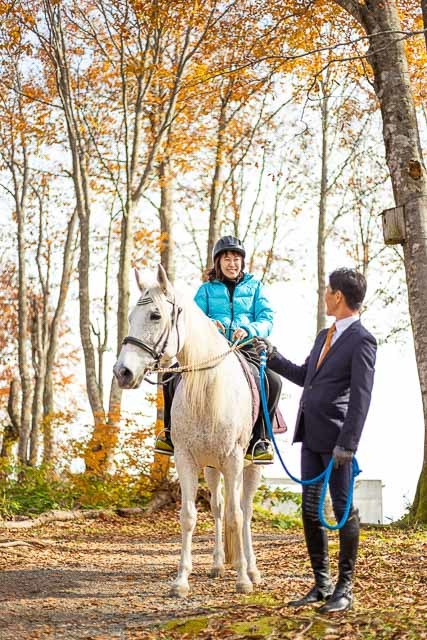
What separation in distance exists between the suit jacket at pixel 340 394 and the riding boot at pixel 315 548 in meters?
0.35

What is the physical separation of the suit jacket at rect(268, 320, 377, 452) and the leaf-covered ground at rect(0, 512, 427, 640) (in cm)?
104

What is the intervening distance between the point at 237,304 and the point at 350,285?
2054 mm

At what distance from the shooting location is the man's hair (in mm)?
4824

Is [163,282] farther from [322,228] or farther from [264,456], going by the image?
[322,228]

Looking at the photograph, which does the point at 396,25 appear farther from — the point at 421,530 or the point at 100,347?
the point at 100,347

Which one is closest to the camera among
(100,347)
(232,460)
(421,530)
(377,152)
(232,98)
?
(232,460)

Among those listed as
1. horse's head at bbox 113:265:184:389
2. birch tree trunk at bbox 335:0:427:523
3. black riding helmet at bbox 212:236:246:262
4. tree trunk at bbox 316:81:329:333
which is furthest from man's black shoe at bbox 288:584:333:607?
tree trunk at bbox 316:81:329:333

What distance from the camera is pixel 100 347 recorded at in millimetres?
23891

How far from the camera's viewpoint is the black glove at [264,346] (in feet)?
17.9

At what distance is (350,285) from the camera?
4.82 m

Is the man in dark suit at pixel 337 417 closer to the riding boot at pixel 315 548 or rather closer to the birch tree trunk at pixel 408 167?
the riding boot at pixel 315 548

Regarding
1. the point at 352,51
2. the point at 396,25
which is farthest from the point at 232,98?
the point at 396,25

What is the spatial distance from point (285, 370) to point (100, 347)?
18.9 meters

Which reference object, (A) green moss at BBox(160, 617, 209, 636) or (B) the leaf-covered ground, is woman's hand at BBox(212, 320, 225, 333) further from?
(A) green moss at BBox(160, 617, 209, 636)
